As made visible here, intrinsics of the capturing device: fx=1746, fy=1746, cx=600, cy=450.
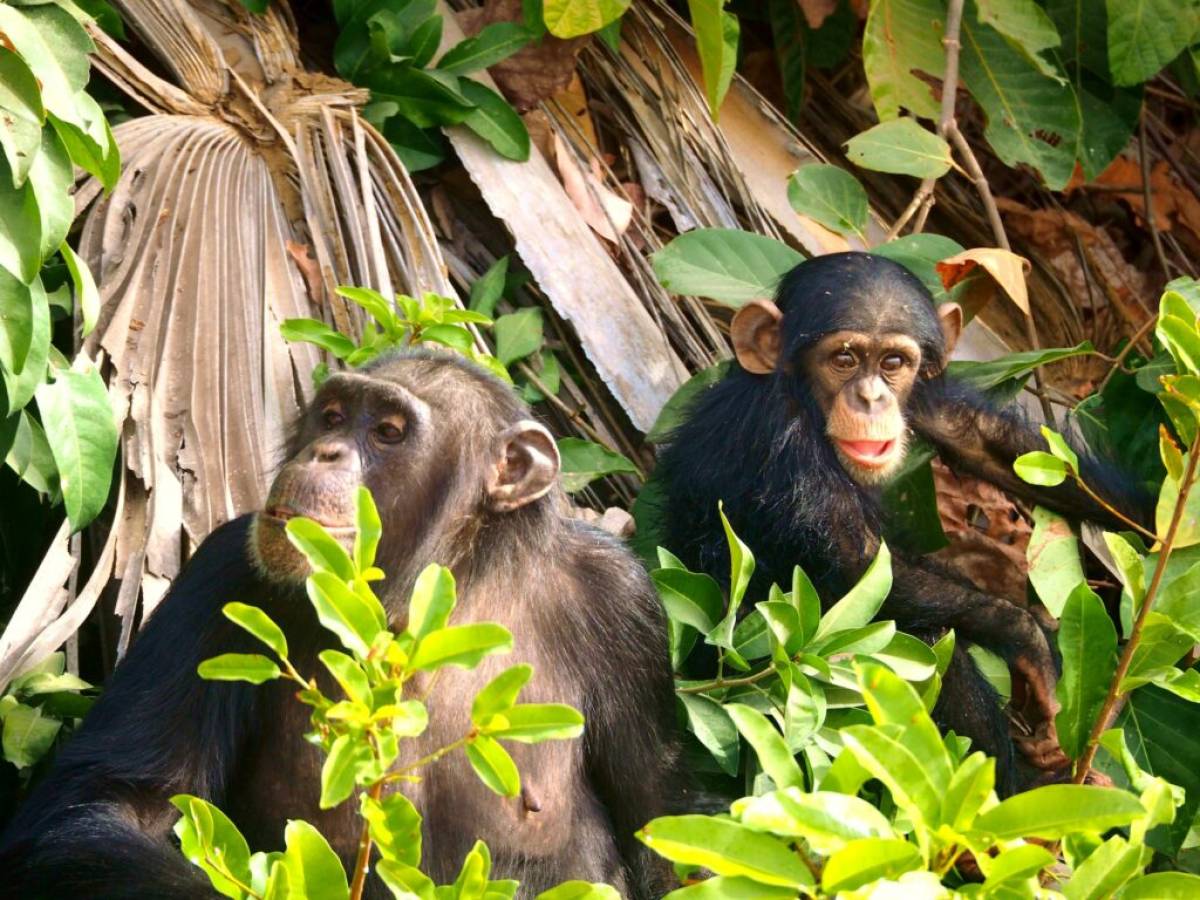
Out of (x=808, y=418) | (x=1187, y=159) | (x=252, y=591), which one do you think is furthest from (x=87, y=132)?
(x=1187, y=159)

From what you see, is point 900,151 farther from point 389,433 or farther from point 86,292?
point 86,292

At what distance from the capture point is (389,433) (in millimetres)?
4777

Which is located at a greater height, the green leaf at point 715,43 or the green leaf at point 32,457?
the green leaf at point 715,43

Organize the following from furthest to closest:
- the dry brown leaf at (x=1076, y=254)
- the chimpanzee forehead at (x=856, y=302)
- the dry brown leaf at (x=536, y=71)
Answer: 1. the dry brown leaf at (x=1076, y=254)
2. the dry brown leaf at (x=536, y=71)
3. the chimpanzee forehead at (x=856, y=302)

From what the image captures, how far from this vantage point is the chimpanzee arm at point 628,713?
5.02 m

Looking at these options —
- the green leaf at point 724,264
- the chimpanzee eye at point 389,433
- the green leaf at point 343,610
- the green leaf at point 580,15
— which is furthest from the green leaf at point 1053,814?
the green leaf at point 580,15

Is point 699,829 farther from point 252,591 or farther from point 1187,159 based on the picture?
point 1187,159

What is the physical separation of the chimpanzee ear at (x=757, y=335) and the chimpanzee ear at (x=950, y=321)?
0.63 meters

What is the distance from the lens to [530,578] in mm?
4996

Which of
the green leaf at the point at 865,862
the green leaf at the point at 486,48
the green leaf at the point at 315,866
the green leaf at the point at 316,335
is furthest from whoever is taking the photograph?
the green leaf at the point at 486,48

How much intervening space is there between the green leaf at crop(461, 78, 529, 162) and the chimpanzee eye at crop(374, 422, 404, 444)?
9.48ft

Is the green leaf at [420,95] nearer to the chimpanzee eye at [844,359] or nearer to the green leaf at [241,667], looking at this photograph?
the chimpanzee eye at [844,359]

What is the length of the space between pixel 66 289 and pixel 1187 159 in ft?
19.7

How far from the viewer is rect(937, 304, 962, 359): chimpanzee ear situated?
6.65 m
